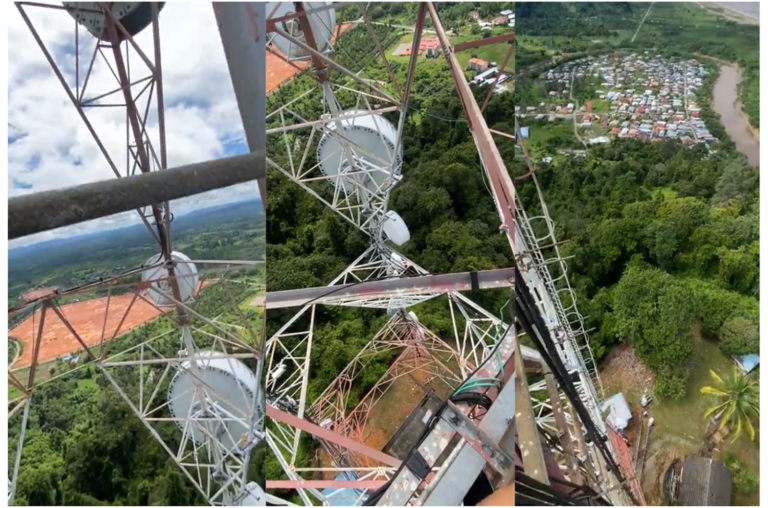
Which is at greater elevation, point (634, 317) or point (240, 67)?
point (240, 67)

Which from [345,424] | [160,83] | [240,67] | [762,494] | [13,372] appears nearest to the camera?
[160,83]

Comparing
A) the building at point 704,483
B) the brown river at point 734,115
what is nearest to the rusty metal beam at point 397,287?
the building at point 704,483

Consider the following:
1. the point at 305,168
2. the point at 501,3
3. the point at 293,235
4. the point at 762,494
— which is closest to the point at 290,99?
the point at 305,168

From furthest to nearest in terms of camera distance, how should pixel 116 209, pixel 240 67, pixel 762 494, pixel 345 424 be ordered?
pixel 345 424 < pixel 762 494 < pixel 240 67 < pixel 116 209

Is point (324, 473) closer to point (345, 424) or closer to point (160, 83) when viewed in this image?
point (345, 424)

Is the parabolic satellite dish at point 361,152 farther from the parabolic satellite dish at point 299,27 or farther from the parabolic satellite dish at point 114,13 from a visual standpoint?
the parabolic satellite dish at point 114,13

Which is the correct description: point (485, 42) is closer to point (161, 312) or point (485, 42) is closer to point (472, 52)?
point (472, 52)

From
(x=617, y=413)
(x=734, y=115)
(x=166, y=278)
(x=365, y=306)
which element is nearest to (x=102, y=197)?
(x=166, y=278)
